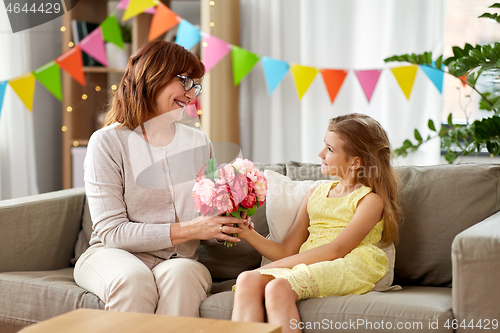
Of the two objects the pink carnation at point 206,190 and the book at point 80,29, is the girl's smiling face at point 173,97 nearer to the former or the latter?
the pink carnation at point 206,190

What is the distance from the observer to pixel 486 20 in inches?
103

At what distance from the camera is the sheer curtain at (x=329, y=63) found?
2.60 metres

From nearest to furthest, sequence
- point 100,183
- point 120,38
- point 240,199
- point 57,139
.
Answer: point 240,199 < point 100,183 < point 120,38 < point 57,139

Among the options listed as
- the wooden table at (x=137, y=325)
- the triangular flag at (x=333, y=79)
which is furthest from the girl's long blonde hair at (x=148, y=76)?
the triangular flag at (x=333, y=79)

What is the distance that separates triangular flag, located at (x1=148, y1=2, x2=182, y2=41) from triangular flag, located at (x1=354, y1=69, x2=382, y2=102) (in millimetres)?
1086

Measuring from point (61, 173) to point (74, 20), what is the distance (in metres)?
1.04

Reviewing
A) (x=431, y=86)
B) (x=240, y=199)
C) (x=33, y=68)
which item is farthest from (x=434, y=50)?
(x=33, y=68)

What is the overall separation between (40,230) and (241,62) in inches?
59.1

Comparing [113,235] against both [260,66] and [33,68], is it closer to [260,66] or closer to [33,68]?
[260,66]

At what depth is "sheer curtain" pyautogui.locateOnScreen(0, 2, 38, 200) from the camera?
2943 millimetres

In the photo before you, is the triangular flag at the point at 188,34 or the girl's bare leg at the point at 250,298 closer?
the girl's bare leg at the point at 250,298

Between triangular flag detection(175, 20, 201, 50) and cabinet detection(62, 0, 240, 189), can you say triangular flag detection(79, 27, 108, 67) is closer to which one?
cabinet detection(62, 0, 240, 189)

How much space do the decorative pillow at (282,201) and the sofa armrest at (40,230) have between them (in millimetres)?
798

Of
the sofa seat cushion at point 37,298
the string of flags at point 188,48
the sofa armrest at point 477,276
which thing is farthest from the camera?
the string of flags at point 188,48
